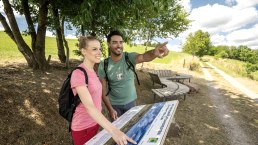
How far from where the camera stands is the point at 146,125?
101 inches

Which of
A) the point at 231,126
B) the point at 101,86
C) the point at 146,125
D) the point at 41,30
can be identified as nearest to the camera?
the point at 146,125

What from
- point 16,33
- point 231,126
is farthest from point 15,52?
point 231,126

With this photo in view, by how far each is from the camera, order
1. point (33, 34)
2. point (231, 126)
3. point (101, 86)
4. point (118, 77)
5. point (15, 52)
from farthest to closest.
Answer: point (15, 52) → point (33, 34) → point (231, 126) → point (118, 77) → point (101, 86)

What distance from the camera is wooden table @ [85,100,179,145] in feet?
7.09

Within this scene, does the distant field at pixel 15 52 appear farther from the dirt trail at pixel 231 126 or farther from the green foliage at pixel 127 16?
the dirt trail at pixel 231 126

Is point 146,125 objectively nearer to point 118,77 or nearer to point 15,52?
point 118,77

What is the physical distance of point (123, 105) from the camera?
3.75 m

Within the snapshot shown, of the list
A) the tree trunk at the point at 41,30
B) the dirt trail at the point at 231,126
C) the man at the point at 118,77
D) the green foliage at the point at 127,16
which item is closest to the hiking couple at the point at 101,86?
the man at the point at 118,77

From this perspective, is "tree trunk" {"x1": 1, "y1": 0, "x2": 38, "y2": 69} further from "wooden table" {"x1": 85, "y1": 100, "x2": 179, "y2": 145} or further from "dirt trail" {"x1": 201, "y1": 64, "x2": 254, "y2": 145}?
"dirt trail" {"x1": 201, "y1": 64, "x2": 254, "y2": 145}

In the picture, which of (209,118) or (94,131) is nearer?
(94,131)

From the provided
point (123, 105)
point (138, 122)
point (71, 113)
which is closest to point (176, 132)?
point (123, 105)

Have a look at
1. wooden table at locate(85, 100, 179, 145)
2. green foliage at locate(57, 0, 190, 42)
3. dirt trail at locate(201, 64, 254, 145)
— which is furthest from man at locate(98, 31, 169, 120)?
dirt trail at locate(201, 64, 254, 145)

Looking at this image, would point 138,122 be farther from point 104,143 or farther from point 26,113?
point 26,113

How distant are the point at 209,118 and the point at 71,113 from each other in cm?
670
